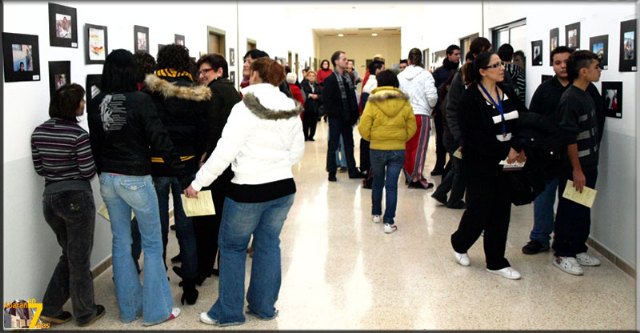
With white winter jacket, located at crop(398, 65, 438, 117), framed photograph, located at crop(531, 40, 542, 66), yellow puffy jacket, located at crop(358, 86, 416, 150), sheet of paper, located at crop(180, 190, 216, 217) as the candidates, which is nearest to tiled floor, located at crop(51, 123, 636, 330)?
sheet of paper, located at crop(180, 190, 216, 217)

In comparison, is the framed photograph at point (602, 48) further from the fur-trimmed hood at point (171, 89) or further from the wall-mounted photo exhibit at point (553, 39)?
the fur-trimmed hood at point (171, 89)

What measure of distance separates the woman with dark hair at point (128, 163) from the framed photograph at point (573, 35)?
11.6 ft

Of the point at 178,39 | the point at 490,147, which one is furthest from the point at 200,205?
the point at 178,39

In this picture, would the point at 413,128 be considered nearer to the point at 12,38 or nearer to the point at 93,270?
the point at 93,270

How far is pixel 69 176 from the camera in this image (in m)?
3.46

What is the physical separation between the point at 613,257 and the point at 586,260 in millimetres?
215

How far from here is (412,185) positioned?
7781 millimetres

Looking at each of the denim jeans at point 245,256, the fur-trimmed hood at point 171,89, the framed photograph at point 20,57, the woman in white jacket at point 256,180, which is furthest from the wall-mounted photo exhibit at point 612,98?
the framed photograph at point 20,57

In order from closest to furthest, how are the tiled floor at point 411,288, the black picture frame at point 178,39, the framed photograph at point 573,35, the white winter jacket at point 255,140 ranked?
the white winter jacket at point 255,140 → the tiled floor at point 411,288 → the framed photograph at point 573,35 → the black picture frame at point 178,39

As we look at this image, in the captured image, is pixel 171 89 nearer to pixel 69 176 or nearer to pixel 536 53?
pixel 69 176

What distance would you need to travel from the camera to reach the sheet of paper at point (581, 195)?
4406mm

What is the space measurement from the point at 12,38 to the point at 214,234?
5.70 ft

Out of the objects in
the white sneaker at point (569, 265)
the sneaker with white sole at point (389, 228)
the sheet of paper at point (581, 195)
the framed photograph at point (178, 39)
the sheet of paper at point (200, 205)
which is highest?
the framed photograph at point (178, 39)
